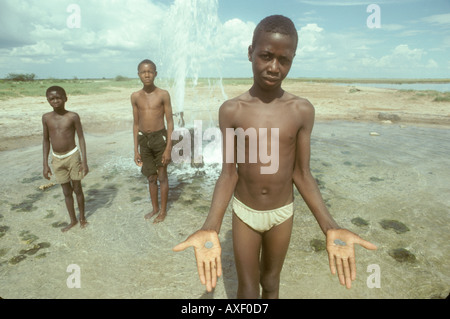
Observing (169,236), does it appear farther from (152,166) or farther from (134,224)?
(152,166)

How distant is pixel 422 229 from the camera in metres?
3.87

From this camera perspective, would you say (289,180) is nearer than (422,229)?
Yes

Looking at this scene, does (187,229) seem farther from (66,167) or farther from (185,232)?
(66,167)

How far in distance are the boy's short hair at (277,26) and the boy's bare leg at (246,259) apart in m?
1.32

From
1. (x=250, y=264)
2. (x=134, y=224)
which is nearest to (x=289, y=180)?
(x=250, y=264)

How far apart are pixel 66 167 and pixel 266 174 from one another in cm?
310

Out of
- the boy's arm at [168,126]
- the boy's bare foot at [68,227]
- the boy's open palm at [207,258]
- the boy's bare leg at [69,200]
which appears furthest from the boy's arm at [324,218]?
the boy's bare foot at [68,227]

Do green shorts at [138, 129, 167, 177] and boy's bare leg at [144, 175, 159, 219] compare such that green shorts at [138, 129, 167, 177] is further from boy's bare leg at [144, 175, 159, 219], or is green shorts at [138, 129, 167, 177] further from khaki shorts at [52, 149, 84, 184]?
khaki shorts at [52, 149, 84, 184]

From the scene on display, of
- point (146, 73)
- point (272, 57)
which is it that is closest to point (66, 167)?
point (146, 73)

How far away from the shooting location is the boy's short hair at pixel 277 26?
170 cm

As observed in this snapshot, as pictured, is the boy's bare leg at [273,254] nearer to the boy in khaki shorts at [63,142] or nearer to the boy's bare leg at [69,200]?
the boy in khaki shorts at [63,142]

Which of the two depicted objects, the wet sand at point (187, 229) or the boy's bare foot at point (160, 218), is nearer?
the wet sand at point (187, 229)

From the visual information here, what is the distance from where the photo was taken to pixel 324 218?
1860 millimetres

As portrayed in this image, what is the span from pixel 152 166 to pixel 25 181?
10.9ft
